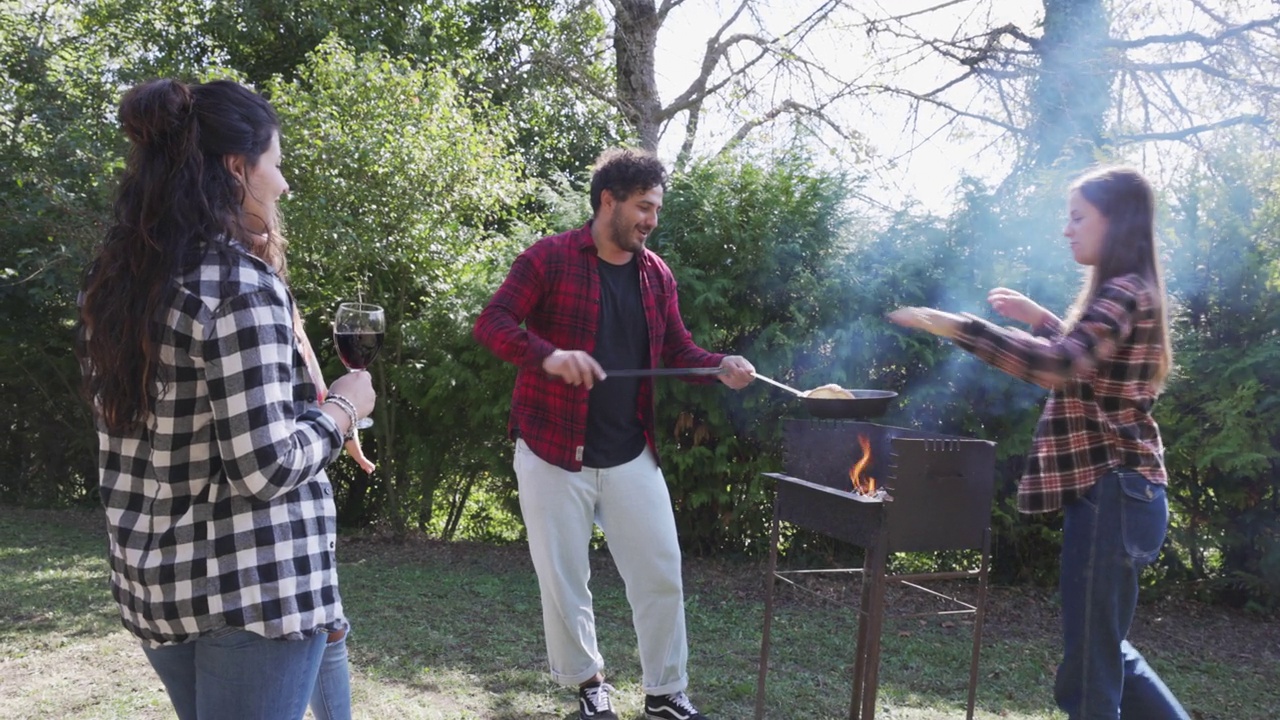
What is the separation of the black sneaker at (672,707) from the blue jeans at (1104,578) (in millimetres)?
1229

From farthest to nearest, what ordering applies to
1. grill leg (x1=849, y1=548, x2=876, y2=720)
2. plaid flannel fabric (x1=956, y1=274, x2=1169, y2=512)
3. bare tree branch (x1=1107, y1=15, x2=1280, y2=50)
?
1. bare tree branch (x1=1107, y1=15, x2=1280, y2=50)
2. grill leg (x1=849, y1=548, x2=876, y2=720)
3. plaid flannel fabric (x1=956, y1=274, x2=1169, y2=512)

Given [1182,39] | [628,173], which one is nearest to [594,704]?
[628,173]

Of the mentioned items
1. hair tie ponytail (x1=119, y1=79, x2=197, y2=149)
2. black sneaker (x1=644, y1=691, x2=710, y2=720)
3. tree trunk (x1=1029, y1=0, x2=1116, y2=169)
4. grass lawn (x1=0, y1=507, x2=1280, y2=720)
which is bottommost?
grass lawn (x1=0, y1=507, x2=1280, y2=720)

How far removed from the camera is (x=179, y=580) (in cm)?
160

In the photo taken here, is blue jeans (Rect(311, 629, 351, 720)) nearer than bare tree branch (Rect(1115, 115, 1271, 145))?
Yes

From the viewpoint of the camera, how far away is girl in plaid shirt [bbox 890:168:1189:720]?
2625mm

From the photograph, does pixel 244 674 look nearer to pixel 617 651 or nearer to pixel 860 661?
pixel 860 661

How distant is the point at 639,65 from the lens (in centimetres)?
1116

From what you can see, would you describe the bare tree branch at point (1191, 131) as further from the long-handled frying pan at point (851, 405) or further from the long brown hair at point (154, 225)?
the long brown hair at point (154, 225)

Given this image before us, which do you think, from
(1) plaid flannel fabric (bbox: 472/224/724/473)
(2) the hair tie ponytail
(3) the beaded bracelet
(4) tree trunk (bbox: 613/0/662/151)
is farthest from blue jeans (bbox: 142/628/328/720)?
(4) tree trunk (bbox: 613/0/662/151)

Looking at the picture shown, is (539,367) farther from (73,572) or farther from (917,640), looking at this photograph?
(73,572)

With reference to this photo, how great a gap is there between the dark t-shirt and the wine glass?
1.32 metres

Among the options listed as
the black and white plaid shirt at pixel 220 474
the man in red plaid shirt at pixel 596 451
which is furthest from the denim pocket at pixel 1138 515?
Result: the black and white plaid shirt at pixel 220 474

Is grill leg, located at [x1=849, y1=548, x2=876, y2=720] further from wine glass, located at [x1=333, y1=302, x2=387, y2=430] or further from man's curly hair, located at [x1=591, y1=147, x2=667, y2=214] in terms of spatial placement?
wine glass, located at [x1=333, y1=302, x2=387, y2=430]
